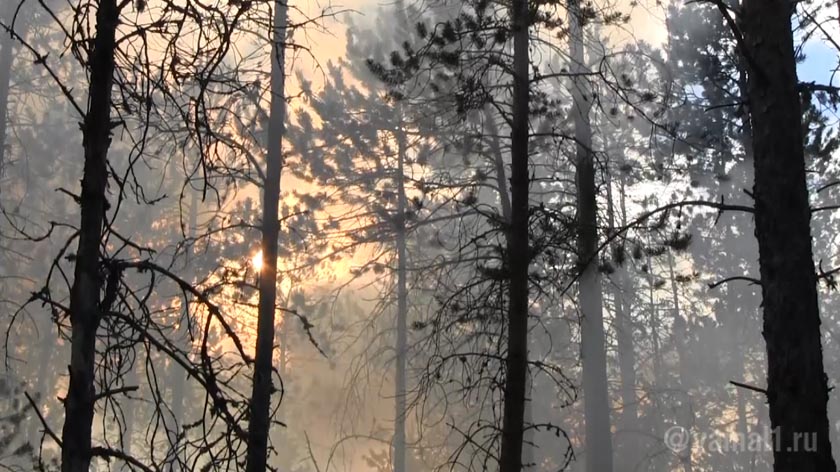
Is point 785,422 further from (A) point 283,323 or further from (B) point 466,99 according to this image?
(A) point 283,323

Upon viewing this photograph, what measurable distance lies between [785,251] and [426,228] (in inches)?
621

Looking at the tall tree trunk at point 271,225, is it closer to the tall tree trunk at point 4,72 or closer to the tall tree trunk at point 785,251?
the tall tree trunk at point 785,251

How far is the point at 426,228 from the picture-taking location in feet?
64.4

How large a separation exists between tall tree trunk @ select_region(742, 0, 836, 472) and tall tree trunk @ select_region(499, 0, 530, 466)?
1910 millimetres

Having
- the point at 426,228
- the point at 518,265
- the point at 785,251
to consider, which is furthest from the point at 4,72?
the point at 785,251

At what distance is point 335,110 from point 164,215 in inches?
505

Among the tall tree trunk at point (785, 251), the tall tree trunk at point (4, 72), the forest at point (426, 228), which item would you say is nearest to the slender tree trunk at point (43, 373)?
the forest at point (426, 228)

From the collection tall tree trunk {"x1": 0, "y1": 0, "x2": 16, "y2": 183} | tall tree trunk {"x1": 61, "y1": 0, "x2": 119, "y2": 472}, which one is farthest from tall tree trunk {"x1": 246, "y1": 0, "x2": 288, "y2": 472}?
tall tree trunk {"x1": 0, "y1": 0, "x2": 16, "y2": 183}

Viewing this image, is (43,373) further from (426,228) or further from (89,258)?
(89,258)

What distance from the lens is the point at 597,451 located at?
35.6ft

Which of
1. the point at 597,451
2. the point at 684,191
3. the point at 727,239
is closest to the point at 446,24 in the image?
the point at 597,451

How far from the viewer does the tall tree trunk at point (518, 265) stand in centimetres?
545

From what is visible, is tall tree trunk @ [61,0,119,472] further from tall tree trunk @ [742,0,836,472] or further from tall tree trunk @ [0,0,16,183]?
tall tree trunk @ [0,0,16,183]

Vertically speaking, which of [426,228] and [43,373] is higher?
[426,228]
